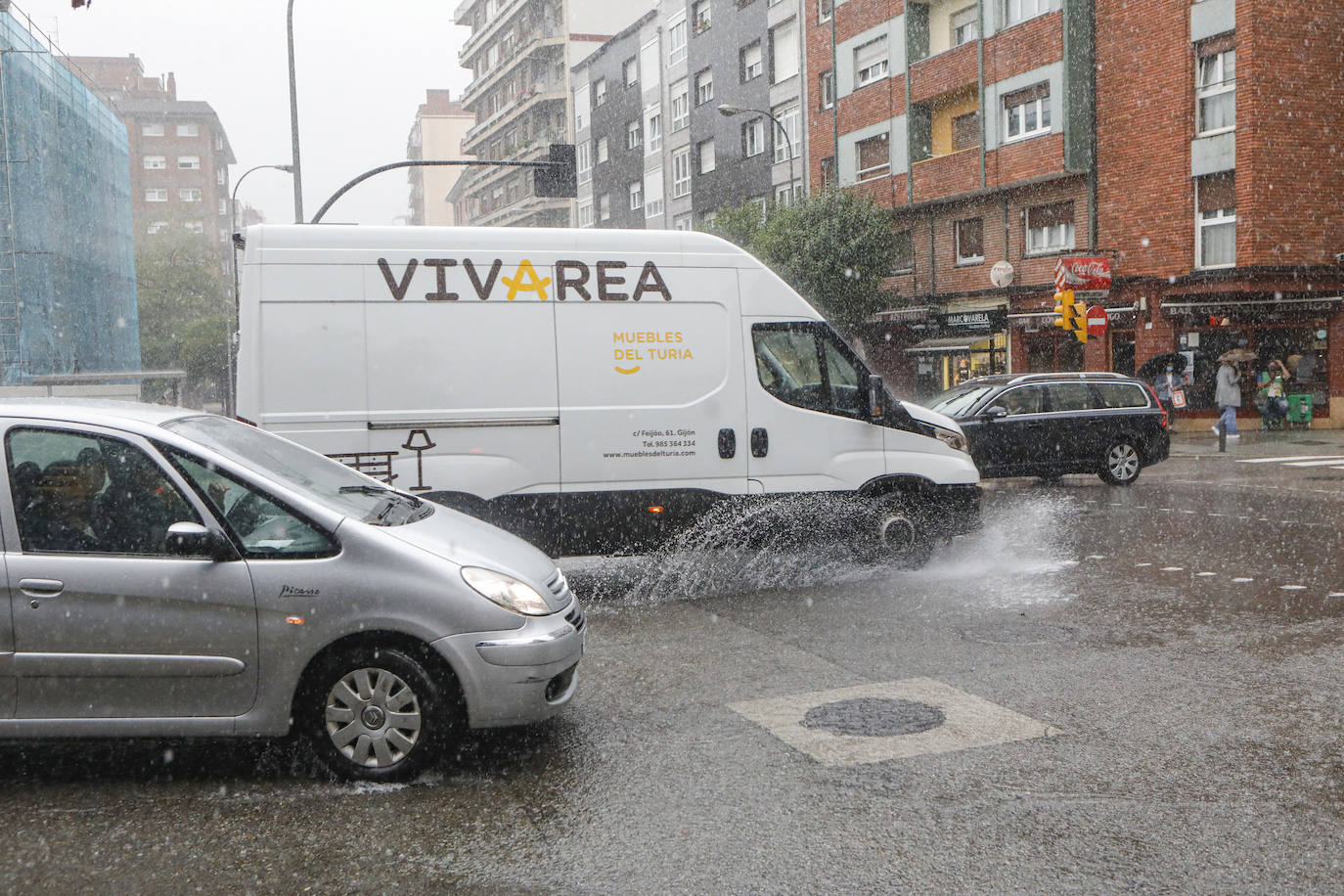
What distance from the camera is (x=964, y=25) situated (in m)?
32.1

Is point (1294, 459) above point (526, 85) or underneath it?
underneath

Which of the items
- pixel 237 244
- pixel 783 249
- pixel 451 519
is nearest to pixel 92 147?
pixel 783 249

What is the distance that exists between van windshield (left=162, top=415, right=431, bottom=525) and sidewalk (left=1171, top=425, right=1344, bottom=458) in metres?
19.1

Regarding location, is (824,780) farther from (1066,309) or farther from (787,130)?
(787,130)

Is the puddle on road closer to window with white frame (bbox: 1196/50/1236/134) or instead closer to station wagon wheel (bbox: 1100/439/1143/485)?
station wagon wheel (bbox: 1100/439/1143/485)

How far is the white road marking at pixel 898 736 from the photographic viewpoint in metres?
4.89

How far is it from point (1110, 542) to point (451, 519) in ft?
23.9

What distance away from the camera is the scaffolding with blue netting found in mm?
28578

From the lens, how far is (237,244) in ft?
→ 26.8

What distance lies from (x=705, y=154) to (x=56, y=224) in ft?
75.2

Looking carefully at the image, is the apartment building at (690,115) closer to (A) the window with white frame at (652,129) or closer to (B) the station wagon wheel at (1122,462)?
(A) the window with white frame at (652,129)

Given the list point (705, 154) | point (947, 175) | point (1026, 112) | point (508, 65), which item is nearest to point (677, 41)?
point (705, 154)

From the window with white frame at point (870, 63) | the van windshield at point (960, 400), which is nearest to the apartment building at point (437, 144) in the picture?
the window with white frame at point (870, 63)

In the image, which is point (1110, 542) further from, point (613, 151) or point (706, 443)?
point (613, 151)
